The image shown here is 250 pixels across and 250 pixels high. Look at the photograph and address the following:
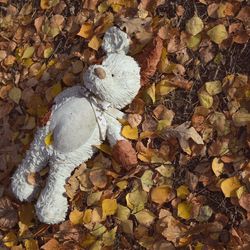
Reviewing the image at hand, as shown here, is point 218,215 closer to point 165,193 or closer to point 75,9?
point 165,193

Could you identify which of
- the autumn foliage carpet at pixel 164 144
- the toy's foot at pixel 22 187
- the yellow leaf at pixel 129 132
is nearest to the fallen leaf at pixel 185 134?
the autumn foliage carpet at pixel 164 144

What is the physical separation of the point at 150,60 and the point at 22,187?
68 cm

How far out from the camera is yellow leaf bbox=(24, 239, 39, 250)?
6.36 ft

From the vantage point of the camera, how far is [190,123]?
185 centimetres

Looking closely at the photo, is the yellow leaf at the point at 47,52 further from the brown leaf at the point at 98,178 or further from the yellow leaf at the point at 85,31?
the brown leaf at the point at 98,178

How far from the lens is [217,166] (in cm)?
177

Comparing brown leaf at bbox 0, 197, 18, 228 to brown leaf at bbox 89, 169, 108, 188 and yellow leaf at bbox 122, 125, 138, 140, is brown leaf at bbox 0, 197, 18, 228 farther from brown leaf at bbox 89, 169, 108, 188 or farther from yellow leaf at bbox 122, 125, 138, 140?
yellow leaf at bbox 122, 125, 138, 140

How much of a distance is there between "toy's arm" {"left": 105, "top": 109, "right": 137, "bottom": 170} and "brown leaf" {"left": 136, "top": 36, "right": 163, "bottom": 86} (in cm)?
19

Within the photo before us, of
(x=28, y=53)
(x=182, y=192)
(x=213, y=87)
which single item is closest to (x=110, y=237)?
(x=182, y=192)

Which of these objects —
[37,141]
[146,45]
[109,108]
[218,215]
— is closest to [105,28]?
[146,45]

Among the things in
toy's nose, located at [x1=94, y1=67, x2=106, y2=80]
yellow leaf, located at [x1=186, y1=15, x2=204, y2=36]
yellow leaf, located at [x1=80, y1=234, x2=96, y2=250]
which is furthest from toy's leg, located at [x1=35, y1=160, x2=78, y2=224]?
yellow leaf, located at [x1=186, y1=15, x2=204, y2=36]

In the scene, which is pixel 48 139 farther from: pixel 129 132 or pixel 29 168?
pixel 129 132

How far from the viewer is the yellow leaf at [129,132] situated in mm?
1856

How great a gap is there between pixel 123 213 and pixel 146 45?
646 millimetres
